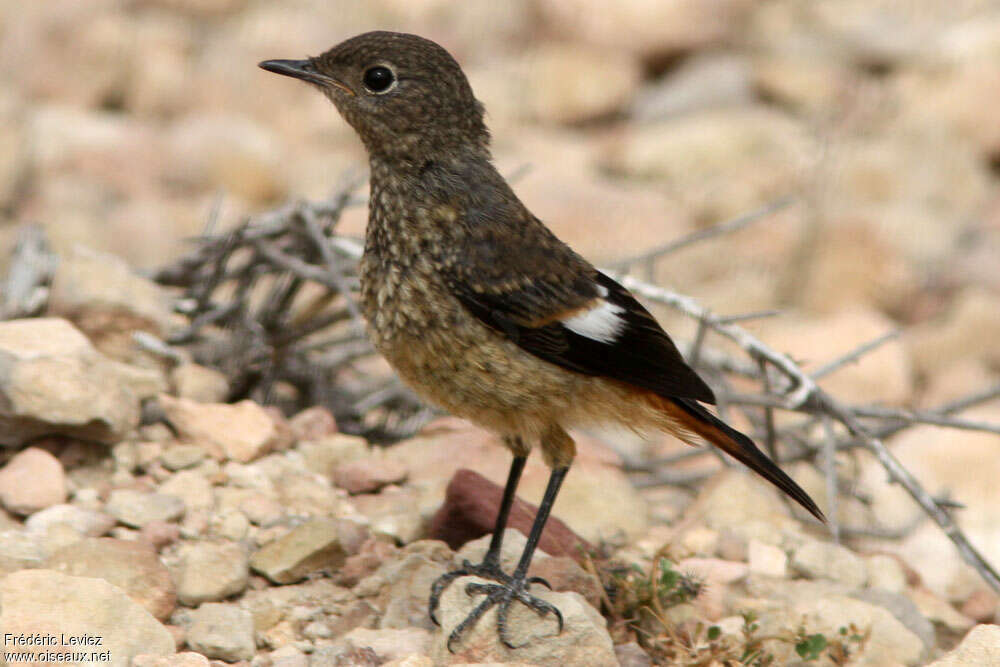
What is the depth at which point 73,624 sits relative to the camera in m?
2.97

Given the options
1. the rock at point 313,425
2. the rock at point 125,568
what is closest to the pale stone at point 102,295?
the rock at point 313,425

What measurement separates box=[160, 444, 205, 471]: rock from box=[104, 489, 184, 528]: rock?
244 millimetres

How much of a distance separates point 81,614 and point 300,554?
2.59 feet

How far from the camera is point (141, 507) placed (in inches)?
150

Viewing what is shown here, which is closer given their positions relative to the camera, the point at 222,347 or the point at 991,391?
the point at 991,391

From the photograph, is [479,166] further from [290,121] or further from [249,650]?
[290,121]

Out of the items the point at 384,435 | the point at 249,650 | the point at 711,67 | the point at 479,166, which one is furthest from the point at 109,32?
the point at 249,650

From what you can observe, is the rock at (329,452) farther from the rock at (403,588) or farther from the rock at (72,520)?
the rock at (72,520)

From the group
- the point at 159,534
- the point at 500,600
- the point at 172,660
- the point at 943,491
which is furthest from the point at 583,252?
the point at 172,660

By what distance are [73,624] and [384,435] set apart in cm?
228

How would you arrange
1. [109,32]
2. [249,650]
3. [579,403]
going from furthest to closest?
[109,32]
[579,403]
[249,650]

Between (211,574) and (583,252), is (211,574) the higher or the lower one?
the lower one

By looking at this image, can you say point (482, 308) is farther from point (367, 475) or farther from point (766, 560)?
point (766, 560)

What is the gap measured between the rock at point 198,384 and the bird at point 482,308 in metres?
1.34
